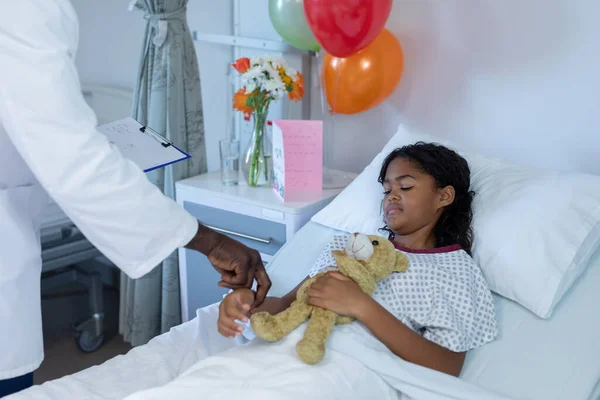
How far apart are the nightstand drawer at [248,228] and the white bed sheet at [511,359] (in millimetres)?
490

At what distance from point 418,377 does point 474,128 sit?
1161 mm

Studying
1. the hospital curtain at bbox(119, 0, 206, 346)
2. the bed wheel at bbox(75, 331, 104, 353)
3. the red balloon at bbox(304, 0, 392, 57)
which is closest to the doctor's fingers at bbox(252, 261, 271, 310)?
the red balloon at bbox(304, 0, 392, 57)

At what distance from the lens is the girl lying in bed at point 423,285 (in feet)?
4.34

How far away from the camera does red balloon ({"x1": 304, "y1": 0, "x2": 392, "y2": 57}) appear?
1.76 metres

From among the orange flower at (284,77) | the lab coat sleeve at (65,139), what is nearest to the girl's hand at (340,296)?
the lab coat sleeve at (65,139)

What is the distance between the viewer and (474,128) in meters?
2.16

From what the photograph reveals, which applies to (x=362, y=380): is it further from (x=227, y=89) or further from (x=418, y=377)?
(x=227, y=89)

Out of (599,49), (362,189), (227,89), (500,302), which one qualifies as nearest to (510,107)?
(599,49)

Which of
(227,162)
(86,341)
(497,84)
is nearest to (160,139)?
(227,162)

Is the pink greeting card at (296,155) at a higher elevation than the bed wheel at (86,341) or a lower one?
higher

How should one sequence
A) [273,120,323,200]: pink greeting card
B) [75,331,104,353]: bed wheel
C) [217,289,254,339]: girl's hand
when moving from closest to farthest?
[217,289,254,339]: girl's hand → [273,120,323,200]: pink greeting card → [75,331,104,353]: bed wheel

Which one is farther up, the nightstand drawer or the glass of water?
the glass of water

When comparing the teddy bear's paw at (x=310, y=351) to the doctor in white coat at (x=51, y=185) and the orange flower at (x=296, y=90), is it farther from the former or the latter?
the orange flower at (x=296, y=90)

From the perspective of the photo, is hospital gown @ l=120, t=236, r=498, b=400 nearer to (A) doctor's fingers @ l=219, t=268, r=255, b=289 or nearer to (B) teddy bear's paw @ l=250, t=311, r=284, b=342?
(B) teddy bear's paw @ l=250, t=311, r=284, b=342
